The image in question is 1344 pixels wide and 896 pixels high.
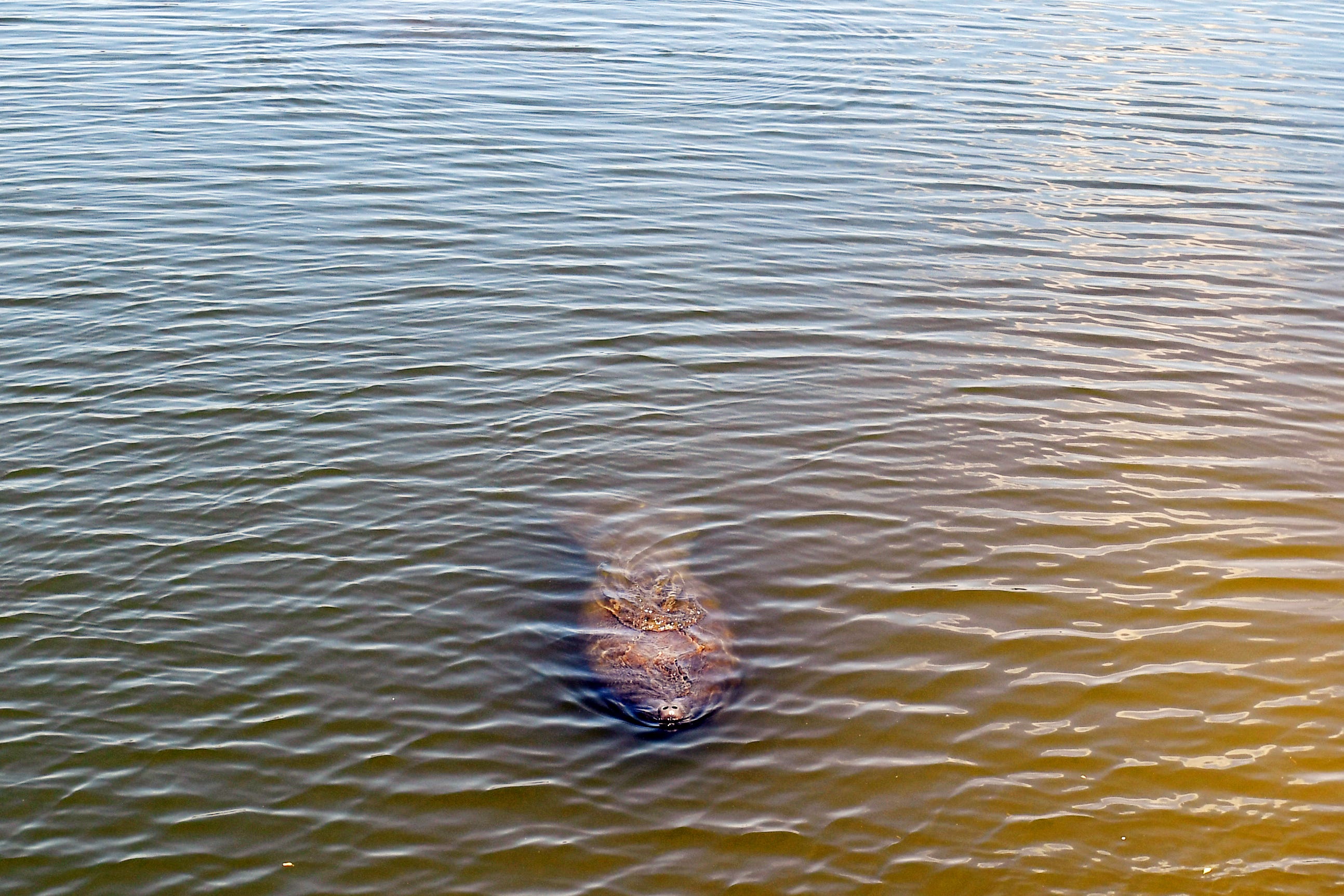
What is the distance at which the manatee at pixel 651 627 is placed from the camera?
22.4 ft

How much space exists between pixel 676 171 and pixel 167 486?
755 cm

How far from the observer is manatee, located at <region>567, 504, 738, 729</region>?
6.84 metres

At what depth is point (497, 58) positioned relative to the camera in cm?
1841

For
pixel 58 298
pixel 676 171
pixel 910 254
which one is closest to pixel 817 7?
pixel 676 171

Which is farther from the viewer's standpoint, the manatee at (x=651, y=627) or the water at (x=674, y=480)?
the manatee at (x=651, y=627)

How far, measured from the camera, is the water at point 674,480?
617 centimetres

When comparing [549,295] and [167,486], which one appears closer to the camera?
[167,486]

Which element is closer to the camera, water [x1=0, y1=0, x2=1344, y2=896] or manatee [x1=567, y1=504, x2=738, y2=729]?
water [x1=0, y1=0, x2=1344, y2=896]

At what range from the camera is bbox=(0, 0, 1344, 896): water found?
6168mm

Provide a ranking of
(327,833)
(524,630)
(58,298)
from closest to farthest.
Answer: (327,833) → (524,630) → (58,298)

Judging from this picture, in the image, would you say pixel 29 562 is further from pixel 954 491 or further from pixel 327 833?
pixel 954 491

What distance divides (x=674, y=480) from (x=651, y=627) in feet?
5.67

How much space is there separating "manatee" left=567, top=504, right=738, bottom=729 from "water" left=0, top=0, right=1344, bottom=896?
7.6 inches

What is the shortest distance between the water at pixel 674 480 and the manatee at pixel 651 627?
192 millimetres
